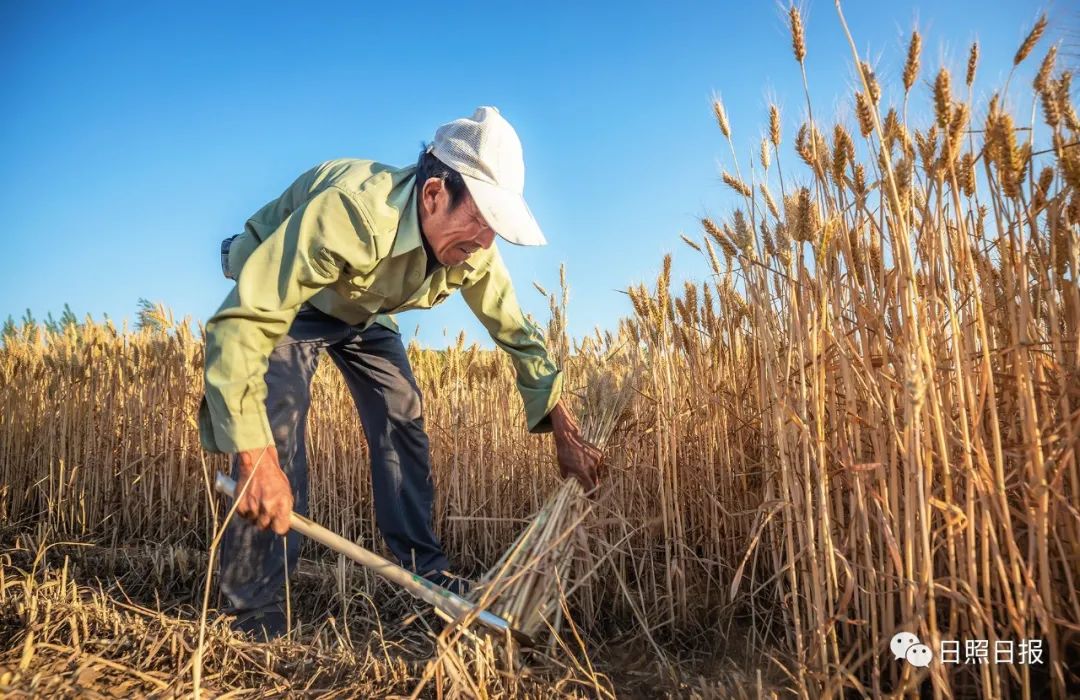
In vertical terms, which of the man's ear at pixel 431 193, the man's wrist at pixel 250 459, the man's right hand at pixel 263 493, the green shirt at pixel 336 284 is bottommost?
the man's right hand at pixel 263 493

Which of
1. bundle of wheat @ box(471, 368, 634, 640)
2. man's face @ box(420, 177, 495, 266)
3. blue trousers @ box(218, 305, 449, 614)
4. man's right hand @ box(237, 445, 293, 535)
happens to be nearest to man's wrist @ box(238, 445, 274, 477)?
man's right hand @ box(237, 445, 293, 535)

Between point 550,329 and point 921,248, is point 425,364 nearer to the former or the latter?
point 550,329

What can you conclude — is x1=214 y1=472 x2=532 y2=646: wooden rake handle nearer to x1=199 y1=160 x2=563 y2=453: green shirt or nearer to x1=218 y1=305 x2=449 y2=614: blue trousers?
x1=199 y1=160 x2=563 y2=453: green shirt

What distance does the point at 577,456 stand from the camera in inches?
80.0

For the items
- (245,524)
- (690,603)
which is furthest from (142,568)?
(690,603)

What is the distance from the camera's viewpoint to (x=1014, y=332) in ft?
4.17

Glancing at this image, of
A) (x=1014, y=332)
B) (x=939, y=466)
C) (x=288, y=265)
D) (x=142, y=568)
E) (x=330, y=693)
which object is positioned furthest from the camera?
(x=142, y=568)

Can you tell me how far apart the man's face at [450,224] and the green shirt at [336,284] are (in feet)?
0.17

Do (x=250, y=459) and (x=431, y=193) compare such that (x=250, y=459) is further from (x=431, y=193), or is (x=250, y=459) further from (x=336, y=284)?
(x=431, y=193)

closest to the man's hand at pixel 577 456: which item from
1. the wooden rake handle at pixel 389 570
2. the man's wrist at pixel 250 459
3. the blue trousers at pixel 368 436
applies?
the wooden rake handle at pixel 389 570

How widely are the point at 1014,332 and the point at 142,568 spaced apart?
3209mm

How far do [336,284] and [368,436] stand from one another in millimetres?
772

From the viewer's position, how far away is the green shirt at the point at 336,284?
1.65 metres

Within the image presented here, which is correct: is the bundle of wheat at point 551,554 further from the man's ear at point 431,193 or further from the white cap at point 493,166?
the man's ear at point 431,193
